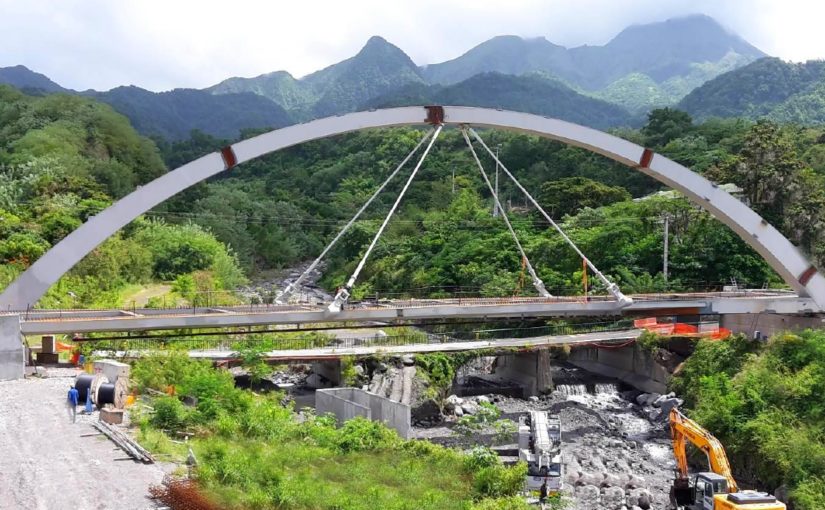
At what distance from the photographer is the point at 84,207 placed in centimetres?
3681

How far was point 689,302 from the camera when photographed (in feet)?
83.0

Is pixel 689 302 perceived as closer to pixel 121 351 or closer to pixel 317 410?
pixel 317 410

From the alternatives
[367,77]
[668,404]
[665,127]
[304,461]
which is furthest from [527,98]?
[304,461]

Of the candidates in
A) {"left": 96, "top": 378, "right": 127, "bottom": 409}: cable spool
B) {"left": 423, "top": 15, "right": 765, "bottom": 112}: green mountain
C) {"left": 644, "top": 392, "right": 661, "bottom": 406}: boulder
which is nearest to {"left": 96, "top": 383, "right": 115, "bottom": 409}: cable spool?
{"left": 96, "top": 378, "right": 127, "bottom": 409}: cable spool

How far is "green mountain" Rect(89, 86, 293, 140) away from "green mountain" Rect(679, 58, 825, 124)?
65.3m

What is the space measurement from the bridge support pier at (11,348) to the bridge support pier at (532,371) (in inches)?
681

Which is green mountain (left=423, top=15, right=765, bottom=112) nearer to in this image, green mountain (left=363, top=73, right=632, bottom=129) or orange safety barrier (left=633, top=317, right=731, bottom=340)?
green mountain (left=363, top=73, right=632, bottom=129)

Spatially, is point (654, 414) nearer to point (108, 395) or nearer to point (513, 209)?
point (108, 395)

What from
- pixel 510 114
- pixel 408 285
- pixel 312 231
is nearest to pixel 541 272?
pixel 408 285

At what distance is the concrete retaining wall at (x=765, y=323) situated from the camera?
78.1 ft

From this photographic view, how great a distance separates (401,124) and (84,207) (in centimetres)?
2023

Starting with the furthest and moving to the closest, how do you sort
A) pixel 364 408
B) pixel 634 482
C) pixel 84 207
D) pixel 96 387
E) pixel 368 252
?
pixel 84 207 → pixel 368 252 → pixel 364 408 → pixel 634 482 → pixel 96 387

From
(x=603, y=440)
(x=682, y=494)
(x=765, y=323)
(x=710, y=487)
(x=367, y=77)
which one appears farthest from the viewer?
(x=367, y=77)

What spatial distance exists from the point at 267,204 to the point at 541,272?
26.7 m
